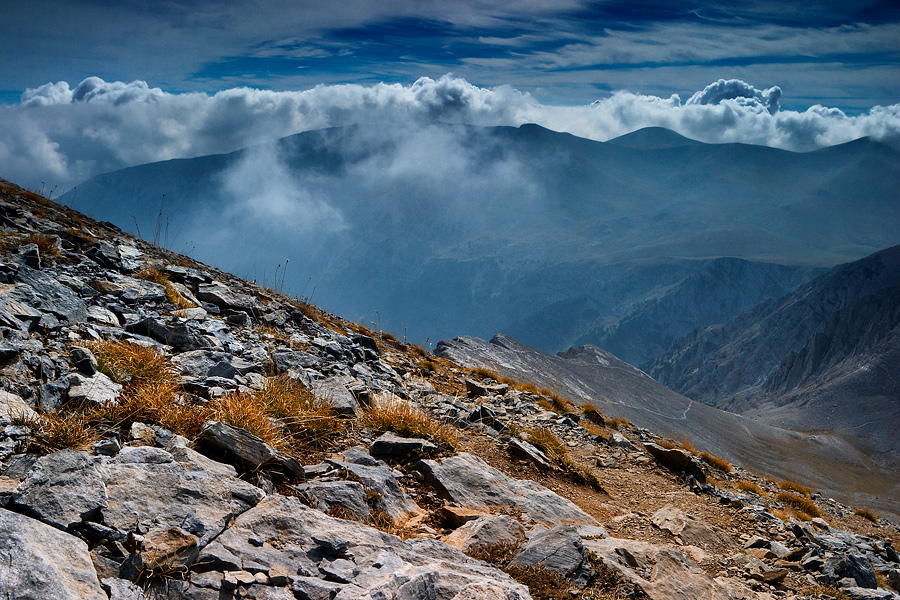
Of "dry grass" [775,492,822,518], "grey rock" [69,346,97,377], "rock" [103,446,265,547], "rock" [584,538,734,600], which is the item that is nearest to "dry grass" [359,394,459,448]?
"rock" [584,538,734,600]

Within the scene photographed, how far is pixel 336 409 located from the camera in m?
7.89

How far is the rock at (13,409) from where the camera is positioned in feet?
15.8

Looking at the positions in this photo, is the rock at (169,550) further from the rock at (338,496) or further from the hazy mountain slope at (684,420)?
the hazy mountain slope at (684,420)

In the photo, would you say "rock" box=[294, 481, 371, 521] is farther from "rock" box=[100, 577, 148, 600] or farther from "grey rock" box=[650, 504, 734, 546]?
"grey rock" box=[650, 504, 734, 546]

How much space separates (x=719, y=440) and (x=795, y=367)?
500 ft

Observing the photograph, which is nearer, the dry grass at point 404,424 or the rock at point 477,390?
the dry grass at point 404,424

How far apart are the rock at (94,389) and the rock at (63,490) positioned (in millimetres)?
1560

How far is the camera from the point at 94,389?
19.5ft

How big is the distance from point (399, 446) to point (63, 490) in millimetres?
3959

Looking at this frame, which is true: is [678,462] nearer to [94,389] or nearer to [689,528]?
[689,528]

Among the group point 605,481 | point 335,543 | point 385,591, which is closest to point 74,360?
point 335,543

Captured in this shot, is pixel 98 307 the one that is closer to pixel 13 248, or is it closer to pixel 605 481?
pixel 13 248

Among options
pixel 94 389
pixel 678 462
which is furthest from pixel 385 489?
pixel 678 462

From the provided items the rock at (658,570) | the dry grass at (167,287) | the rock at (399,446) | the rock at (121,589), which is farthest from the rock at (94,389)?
the dry grass at (167,287)
